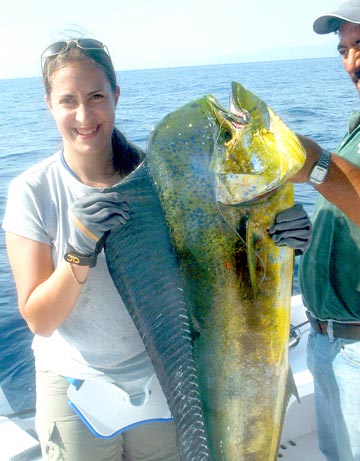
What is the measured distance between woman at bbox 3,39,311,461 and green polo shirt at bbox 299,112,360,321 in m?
0.81

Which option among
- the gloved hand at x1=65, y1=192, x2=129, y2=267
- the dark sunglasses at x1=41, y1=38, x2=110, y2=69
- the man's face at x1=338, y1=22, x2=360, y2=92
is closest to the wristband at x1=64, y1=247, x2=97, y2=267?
the gloved hand at x1=65, y1=192, x2=129, y2=267

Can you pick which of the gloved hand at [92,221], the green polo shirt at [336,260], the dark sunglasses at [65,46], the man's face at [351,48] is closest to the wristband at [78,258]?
the gloved hand at [92,221]

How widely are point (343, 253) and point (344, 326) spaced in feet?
1.04

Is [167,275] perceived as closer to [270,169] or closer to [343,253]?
[270,169]

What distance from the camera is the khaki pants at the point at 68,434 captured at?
2096mm

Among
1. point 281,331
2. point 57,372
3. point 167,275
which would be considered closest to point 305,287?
point 281,331

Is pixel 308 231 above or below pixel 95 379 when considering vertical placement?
above

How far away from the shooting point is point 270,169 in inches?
60.8

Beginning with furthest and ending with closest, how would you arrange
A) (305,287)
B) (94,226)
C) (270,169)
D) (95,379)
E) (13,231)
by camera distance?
(305,287)
(95,379)
(13,231)
(94,226)
(270,169)

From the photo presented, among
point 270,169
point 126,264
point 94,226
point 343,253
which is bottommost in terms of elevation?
point 343,253

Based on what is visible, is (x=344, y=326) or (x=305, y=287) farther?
(x=305, y=287)

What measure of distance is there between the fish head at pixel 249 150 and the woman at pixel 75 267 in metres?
0.35

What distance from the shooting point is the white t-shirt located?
1.96 m

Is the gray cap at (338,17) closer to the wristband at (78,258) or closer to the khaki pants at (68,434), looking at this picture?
the wristband at (78,258)
